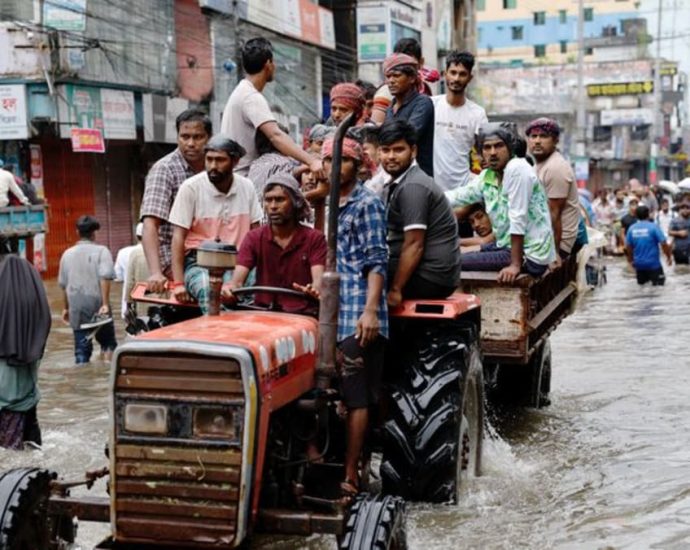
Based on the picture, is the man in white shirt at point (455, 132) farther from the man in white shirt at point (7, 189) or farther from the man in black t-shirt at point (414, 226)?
the man in white shirt at point (7, 189)

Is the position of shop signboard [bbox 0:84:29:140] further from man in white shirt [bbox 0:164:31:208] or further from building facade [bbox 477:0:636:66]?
building facade [bbox 477:0:636:66]

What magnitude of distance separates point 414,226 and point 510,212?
1.98 metres

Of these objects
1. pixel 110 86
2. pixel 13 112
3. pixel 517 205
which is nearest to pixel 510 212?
pixel 517 205

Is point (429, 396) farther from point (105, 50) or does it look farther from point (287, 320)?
point (105, 50)

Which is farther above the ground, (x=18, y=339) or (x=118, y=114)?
(x=118, y=114)

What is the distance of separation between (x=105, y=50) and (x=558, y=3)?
76.7 m

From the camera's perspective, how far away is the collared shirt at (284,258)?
249 inches

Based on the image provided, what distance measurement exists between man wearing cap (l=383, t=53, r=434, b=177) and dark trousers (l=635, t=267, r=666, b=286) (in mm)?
15747

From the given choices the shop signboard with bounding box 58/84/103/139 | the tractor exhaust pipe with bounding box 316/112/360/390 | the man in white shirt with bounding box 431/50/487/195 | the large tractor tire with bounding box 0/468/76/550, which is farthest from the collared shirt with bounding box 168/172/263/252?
the shop signboard with bounding box 58/84/103/139

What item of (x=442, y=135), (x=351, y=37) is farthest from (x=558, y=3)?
(x=442, y=135)

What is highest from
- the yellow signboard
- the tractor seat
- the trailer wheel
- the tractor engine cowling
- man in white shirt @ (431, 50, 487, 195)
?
the yellow signboard

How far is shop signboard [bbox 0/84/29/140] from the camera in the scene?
2523 centimetres

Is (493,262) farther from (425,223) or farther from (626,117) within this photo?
(626,117)

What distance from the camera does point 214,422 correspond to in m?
5.11
